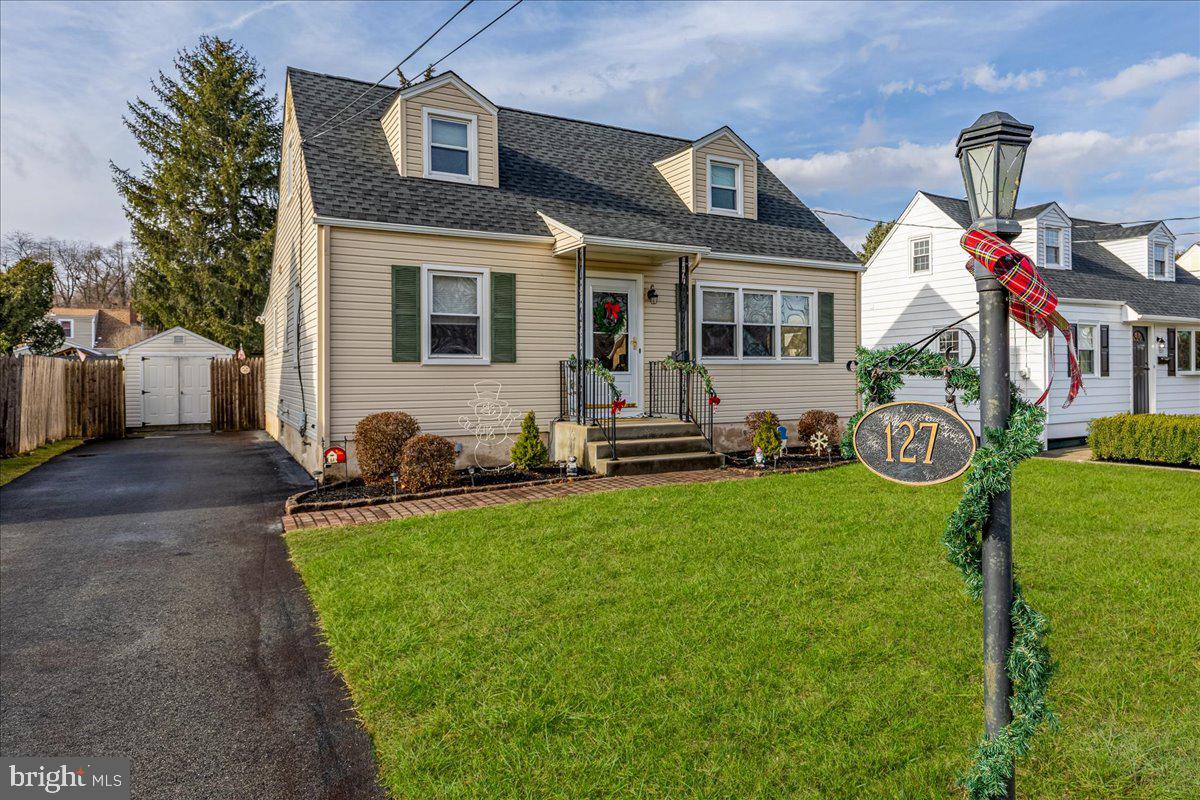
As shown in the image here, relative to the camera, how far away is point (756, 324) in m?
12.5

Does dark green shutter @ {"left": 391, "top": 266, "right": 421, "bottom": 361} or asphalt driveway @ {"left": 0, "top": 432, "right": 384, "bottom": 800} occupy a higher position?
dark green shutter @ {"left": 391, "top": 266, "right": 421, "bottom": 361}

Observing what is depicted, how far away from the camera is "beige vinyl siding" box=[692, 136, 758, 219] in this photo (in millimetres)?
12938

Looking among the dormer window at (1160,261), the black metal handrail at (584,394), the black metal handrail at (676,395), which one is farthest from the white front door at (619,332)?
the dormer window at (1160,261)

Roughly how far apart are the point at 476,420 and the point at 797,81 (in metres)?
7.17

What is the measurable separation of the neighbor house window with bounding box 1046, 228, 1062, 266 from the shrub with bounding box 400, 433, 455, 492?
15.1 m

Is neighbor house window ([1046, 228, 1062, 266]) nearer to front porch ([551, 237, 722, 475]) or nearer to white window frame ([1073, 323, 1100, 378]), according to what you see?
white window frame ([1073, 323, 1100, 378])

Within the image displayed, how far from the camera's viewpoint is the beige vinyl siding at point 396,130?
34.2 feet

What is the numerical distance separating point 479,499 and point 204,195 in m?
25.0

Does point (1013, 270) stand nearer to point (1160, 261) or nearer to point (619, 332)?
point (619, 332)

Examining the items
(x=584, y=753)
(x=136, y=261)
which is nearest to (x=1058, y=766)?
(x=584, y=753)

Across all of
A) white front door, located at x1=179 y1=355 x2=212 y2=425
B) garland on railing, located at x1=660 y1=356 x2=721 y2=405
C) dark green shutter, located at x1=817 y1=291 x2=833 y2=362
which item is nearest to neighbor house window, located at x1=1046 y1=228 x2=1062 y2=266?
dark green shutter, located at x1=817 y1=291 x2=833 y2=362

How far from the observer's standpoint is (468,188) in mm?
10789

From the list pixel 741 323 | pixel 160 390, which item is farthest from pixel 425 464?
pixel 160 390

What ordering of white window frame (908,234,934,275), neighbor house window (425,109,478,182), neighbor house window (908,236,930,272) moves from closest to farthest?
neighbor house window (425,109,478,182)
white window frame (908,234,934,275)
neighbor house window (908,236,930,272)
